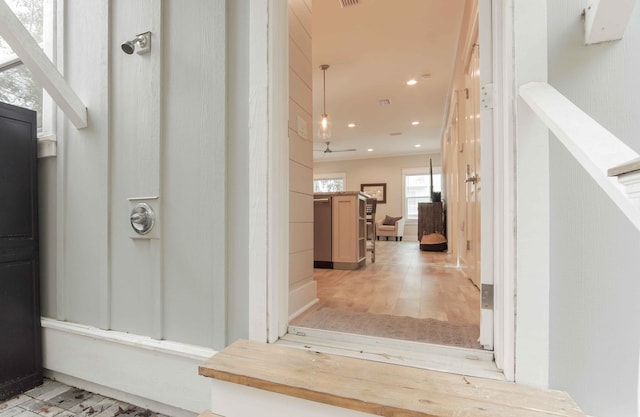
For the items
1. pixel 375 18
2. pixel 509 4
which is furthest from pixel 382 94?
pixel 509 4

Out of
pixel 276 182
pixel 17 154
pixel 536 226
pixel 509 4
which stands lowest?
pixel 536 226

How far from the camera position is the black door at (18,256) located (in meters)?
1.60

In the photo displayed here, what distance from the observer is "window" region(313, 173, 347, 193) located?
10.3 m

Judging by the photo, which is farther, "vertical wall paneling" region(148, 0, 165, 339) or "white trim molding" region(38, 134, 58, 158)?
"white trim molding" region(38, 134, 58, 158)

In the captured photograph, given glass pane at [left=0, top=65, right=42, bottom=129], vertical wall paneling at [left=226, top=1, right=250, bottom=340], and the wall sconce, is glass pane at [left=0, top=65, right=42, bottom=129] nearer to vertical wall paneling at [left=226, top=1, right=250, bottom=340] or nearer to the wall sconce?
the wall sconce

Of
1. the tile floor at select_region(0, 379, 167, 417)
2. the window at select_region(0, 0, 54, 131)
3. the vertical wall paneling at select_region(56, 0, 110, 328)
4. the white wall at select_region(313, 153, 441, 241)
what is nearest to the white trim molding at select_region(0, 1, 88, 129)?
the vertical wall paneling at select_region(56, 0, 110, 328)

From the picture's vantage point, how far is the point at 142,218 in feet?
4.91

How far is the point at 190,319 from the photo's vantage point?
143 centimetres

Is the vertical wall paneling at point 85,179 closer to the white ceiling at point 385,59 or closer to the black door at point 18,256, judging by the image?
the black door at point 18,256

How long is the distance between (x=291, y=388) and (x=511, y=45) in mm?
1376

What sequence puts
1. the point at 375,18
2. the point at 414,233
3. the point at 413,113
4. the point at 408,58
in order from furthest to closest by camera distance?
the point at 414,233 < the point at 413,113 < the point at 408,58 < the point at 375,18

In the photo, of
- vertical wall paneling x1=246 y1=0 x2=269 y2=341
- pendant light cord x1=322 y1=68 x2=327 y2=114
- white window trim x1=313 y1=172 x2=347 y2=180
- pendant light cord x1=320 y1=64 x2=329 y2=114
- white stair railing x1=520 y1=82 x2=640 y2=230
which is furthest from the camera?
white window trim x1=313 y1=172 x2=347 y2=180

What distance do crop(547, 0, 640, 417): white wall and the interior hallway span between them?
14.0 inches

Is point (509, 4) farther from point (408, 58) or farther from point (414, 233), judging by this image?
point (414, 233)
